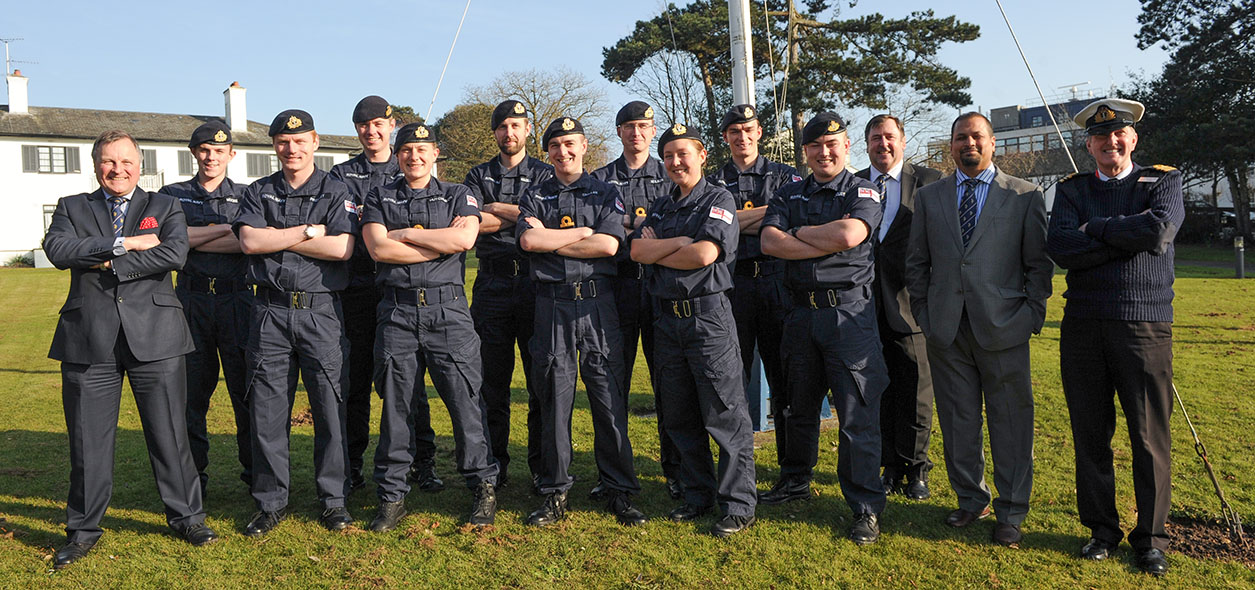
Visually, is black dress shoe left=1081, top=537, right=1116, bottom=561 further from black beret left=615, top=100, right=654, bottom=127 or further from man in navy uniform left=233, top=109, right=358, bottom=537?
man in navy uniform left=233, top=109, right=358, bottom=537

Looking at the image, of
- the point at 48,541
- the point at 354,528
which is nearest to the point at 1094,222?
the point at 354,528

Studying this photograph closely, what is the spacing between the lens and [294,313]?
15.2 feet

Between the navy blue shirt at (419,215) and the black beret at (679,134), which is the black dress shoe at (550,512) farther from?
the black beret at (679,134)

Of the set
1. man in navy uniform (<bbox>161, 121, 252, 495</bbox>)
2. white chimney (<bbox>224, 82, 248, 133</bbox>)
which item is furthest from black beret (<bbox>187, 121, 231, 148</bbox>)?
white chimney (<bbox>224, 82, 248, 133</bbox>)

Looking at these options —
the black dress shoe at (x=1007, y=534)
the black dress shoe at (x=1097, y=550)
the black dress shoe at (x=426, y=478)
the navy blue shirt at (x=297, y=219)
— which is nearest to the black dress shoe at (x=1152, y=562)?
the black dress shoe at (x=1097, y=550)

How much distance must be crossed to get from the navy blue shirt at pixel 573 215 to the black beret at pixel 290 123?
4.28 ft

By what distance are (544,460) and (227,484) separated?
2310 millimetres

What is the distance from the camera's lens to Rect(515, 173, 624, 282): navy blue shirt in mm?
4656

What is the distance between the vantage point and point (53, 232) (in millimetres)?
4289

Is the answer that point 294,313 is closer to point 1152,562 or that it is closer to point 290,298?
point 290,298

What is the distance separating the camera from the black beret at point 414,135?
15.8ft

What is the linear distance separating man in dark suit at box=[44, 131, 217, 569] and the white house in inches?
1381

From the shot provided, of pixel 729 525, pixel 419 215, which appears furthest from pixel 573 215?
pixel 729 525

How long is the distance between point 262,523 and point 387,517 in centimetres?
68
